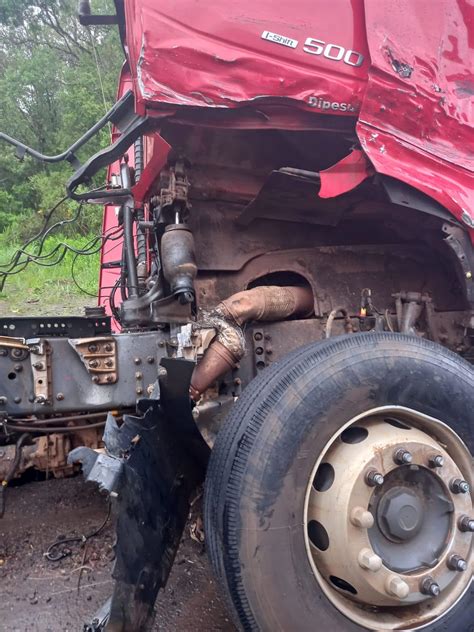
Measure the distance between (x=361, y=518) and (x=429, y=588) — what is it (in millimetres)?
349

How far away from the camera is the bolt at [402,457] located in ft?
5.86

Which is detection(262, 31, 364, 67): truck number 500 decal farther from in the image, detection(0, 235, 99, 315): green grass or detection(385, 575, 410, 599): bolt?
detection(0, 235, 99, 315): green grass

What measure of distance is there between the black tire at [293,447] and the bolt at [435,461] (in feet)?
0.54

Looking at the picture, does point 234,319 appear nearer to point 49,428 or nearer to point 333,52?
point 49,428

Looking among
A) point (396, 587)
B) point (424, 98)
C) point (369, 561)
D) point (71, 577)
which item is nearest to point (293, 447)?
point (369, 561)

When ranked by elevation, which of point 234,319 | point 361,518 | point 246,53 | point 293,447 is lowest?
point 361,518

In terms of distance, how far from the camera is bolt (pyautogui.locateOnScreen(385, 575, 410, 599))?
5.55 ft

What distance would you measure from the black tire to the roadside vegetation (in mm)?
14873

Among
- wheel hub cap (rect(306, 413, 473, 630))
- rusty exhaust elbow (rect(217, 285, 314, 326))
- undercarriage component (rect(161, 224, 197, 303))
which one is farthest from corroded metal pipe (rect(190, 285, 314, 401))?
wheel hub cap (rect(306, 413, 473, 630))

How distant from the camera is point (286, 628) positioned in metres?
1.63

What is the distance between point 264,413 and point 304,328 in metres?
1.02

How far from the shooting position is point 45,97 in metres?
23.9

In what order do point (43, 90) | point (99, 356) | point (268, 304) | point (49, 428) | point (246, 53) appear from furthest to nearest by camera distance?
point (43, 90)
point (268, 304)
point (49, 428)
point (99, 356)
point (246, 53)

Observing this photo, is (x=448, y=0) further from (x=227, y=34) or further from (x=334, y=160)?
(x=227, y=34)
